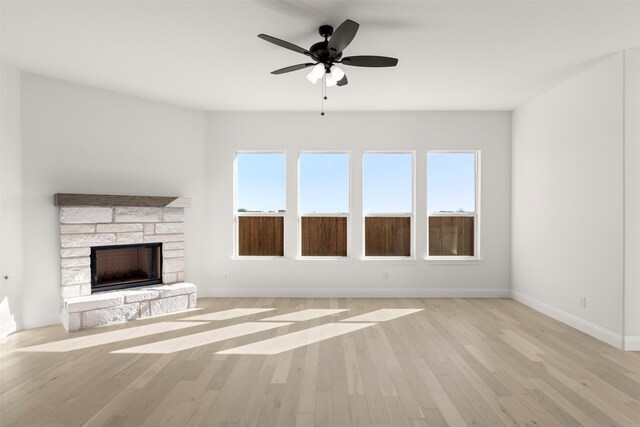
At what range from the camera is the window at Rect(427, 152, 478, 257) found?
17.8 feet

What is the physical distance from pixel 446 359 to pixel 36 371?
3.51 metres

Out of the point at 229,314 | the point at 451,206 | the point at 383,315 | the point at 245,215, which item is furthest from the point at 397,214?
the point at 229,314

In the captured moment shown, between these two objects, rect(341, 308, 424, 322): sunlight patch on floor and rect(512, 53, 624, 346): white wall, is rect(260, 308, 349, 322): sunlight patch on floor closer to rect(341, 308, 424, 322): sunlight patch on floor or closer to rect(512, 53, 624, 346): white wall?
rect(341, 308, 424, 322): sunlight patch on floor

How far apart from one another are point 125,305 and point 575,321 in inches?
210

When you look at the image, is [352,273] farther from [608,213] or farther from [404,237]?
[608,213]

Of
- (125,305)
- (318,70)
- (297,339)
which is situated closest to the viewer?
(318,70)

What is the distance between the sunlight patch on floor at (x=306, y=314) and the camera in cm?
421

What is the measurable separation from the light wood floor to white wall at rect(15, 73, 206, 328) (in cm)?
85

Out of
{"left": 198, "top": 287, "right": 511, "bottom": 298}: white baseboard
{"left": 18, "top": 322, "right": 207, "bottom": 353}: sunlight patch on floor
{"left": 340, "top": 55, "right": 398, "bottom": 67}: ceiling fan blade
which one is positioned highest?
{"left": 340, "top": 55, "right": 398, "bottom": 67}: ceiling fan blade

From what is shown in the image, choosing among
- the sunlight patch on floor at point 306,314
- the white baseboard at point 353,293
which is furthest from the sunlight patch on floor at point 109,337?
the white baseboard at point 353,293

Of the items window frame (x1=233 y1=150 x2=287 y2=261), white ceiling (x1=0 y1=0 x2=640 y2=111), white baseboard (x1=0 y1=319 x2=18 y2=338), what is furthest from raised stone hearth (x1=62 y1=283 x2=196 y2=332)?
white ceiling (x1=0 y1=0 x2=640 y2=111)

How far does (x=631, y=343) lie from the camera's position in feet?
10.8

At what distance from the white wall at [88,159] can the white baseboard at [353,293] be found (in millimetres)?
529

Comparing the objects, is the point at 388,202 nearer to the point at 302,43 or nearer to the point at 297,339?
the point at 297,339
